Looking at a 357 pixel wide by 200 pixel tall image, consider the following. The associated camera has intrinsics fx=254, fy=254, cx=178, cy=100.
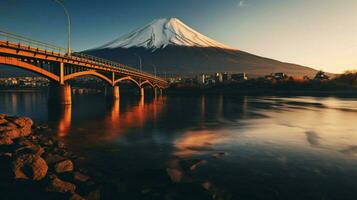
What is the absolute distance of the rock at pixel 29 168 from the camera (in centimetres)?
866

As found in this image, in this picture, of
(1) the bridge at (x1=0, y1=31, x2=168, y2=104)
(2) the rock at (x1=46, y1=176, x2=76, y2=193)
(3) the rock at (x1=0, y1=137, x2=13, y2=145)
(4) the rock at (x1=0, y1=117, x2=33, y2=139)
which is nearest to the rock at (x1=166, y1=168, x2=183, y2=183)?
(2) the rock at (x1=46, y1=176, x2=76, y2=193)

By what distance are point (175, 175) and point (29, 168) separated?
17.6ft

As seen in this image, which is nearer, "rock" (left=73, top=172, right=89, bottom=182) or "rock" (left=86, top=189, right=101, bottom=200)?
"rock" (left=86, top=189, right=101, bottom=200)

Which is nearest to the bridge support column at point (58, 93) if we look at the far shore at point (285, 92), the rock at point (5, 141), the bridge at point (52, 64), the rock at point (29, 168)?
the bridge at point (52, 64)

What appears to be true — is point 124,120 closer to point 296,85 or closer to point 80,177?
point 80,177

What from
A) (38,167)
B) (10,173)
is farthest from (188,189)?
(10,173)

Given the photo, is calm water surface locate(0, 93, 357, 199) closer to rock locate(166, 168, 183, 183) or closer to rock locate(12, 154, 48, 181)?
rock locate(166, 168, 183, 183)

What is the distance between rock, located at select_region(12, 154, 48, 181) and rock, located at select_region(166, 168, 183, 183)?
4654mm

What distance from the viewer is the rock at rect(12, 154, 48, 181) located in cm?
866

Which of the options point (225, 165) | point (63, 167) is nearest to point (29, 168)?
point (63, 167)

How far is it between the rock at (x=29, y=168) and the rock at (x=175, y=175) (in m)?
4.65

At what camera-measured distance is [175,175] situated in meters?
10.5

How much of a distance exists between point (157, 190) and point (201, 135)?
12.8 m

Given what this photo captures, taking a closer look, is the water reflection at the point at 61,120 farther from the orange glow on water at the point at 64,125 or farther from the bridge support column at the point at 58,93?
the bridge support column at the point at 58,93
